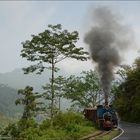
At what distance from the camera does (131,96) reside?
66.4 metres

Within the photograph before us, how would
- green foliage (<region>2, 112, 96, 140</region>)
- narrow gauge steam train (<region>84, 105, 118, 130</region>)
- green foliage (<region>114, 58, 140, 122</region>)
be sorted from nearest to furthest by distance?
green foliage (<region>2, 112, 96, 140</region>)
narrow gauge steam train (<region>84, 105, 118, 130</region>)
green foliage (<region>114, 58, 140, 122</region>)

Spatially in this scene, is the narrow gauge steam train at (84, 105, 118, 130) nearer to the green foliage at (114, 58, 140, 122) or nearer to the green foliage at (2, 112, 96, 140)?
the green foliage at (2, 112, 96, 140)

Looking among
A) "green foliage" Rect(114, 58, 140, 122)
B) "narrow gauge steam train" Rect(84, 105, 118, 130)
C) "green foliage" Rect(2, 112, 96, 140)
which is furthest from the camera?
"green foliage" Rect(114, 58, 140, 122)

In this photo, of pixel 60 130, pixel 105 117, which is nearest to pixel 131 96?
pixel 105 117

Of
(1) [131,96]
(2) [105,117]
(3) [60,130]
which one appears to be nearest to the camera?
(3) [60,130]

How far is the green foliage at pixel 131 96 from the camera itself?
6297 centimetres

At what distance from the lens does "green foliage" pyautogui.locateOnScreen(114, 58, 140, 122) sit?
207 feet

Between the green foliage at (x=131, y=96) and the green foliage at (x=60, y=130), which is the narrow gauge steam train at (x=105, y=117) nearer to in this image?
the green foliage at (x=60, y=130)

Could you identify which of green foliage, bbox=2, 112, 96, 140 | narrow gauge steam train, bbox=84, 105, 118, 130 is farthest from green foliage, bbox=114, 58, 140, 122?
green foliage, bbox=2, 112, 96, 140

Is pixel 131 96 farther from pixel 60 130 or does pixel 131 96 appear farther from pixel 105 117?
pixel 60 130

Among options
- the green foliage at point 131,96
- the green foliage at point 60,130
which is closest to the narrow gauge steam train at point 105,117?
the green foliage at point 60,130

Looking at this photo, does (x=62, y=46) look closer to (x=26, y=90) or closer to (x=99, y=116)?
(x=99, y=116)

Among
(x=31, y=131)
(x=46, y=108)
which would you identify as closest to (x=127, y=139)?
(x=31, y=131)

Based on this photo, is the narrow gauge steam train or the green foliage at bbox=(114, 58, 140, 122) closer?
the narrow gauge steam train
